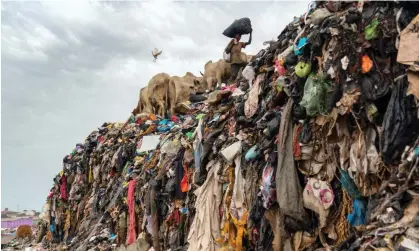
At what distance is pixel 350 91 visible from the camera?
3.77 meters

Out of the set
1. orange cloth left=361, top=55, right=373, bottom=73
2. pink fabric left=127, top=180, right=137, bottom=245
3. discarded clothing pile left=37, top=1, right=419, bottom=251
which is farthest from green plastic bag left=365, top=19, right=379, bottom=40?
pink fabric left=127, top=180, right=137, bottom=245

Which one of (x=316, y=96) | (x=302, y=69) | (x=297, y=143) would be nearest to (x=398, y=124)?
(x=316, y=96)

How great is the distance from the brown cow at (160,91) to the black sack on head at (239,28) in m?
4.48

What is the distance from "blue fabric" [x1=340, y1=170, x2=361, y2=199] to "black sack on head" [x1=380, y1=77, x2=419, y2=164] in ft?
1.55

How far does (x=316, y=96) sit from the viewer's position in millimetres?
4012

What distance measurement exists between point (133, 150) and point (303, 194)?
6.72 m

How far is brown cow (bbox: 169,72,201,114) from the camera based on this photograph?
483 inches

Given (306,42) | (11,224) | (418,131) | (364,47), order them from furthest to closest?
(11,224), (306,42), (364,47), (418,131)

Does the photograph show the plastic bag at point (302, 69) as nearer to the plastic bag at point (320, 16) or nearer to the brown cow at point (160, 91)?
the plastic bag at point (320, 16)

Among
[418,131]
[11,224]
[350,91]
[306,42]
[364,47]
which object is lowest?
[11,224]

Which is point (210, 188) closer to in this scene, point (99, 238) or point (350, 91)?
point (350, 91)

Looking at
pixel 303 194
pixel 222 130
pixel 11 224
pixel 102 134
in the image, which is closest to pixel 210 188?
pixel 222 130

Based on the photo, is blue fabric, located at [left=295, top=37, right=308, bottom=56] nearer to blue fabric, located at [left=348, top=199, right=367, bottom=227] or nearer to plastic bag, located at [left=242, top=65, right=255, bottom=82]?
plastic bag, located at [left=242, top=65, right=255, bottom=82]

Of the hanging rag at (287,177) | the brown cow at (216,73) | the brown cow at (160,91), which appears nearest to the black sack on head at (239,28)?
the brown cow at (216,73)
